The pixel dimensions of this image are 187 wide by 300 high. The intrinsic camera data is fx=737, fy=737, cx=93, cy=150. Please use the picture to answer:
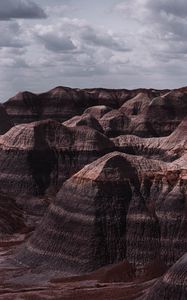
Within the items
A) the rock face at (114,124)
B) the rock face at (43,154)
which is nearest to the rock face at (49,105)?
the rock face at (114,124)

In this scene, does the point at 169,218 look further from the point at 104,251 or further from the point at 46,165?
the point at 46,165

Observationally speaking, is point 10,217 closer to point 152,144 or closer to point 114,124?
point 152,144

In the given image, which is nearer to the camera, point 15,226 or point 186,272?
point 186,272

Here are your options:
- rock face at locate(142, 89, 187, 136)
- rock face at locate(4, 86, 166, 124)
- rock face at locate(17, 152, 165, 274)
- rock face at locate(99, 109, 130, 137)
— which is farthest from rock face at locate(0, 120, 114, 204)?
rock face at locate(4, 86, 166, 124)

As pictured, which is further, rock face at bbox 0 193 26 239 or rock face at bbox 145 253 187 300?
rock face at bbox 0 193 26 239

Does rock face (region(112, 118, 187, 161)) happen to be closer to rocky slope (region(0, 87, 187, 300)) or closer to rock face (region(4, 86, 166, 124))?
rocky slope (region(0, 87, 187, 300))

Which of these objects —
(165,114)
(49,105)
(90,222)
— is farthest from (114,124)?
(90,222)

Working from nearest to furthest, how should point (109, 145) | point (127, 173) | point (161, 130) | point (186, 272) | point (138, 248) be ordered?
point (186, 272), point (138, 248), point (127, 173), point (109, 145), point (161, 130)

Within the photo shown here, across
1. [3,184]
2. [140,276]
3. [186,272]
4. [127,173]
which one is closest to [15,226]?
[3,184]
